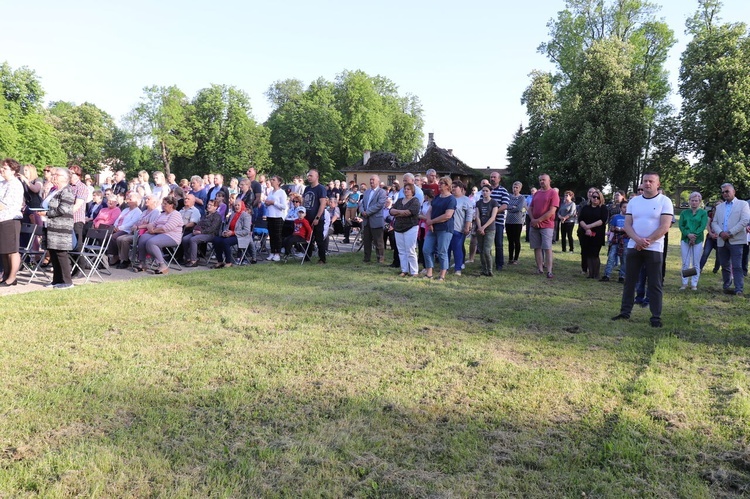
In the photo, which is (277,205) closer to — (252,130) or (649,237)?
(649,237)

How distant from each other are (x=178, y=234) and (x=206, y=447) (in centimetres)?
807

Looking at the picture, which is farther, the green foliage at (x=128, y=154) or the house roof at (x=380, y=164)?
the green foliage at (x=128, y=154)

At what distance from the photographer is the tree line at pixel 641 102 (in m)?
31.5

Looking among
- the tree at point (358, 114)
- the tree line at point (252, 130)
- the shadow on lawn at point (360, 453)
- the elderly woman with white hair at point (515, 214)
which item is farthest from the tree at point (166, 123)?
the shadow on lawn at point (360, 453)

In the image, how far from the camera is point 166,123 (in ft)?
198

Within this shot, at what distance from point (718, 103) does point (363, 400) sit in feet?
117

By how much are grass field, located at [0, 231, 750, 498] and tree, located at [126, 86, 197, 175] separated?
189ft

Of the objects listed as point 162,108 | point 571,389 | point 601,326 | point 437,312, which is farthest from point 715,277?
point 162,108

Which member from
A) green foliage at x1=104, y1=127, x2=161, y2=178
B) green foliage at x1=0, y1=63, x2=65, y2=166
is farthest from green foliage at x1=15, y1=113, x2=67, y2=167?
green foliage at x1=104, y1=127, x2=161, y2=178

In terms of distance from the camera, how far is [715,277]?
11.4 m

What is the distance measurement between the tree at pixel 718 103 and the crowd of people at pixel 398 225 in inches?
921

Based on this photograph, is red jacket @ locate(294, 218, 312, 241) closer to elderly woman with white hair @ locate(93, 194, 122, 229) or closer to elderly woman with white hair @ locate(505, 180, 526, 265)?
elderly woman with white hair @ locate(93, 194, 122, 229)

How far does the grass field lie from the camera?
122 inches

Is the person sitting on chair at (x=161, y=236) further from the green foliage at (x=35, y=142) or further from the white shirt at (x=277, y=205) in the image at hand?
the green foliage at (x=35, y=142)
